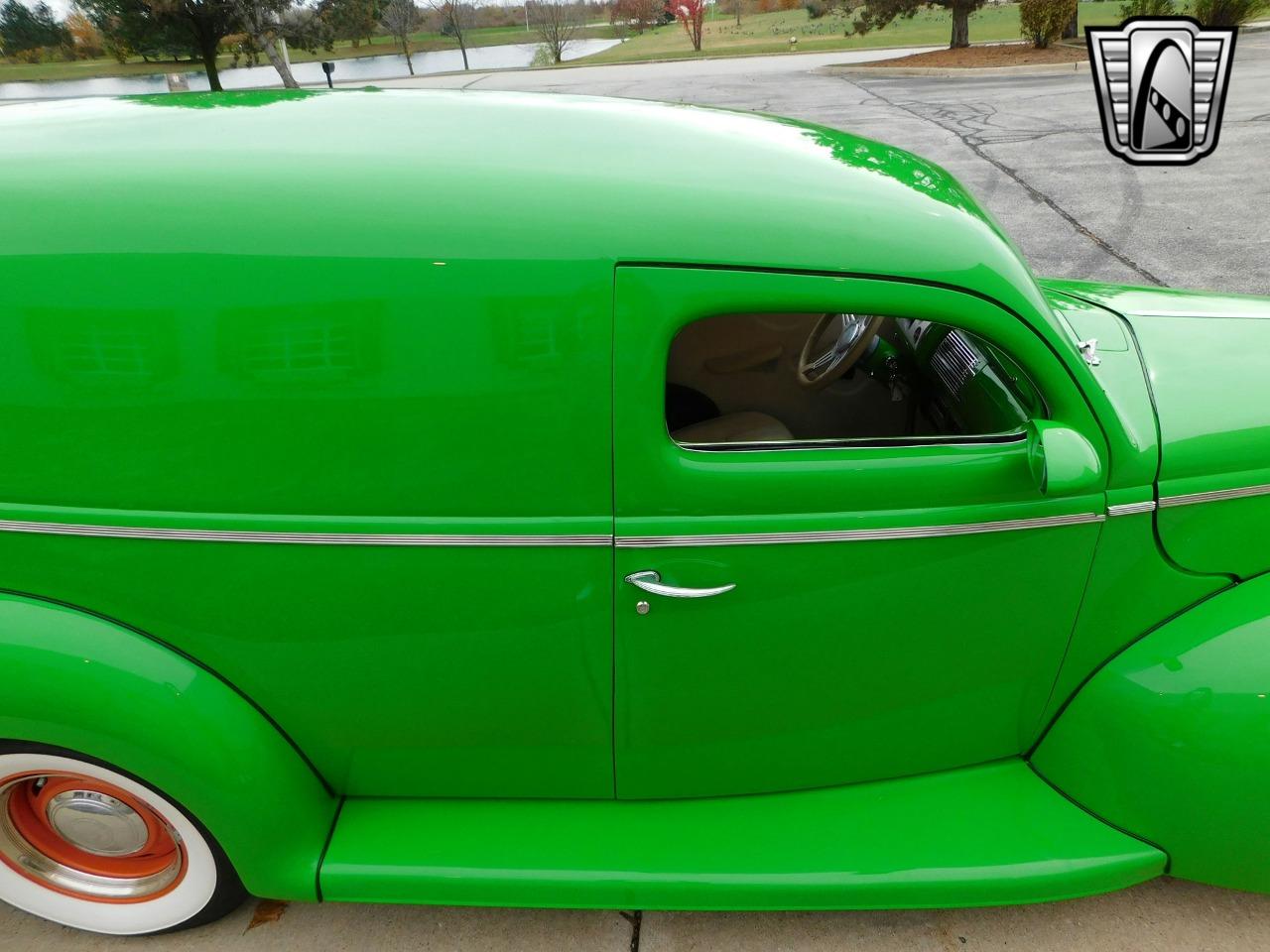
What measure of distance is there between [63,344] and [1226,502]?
2.32m

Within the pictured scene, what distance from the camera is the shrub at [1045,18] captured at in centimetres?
2034

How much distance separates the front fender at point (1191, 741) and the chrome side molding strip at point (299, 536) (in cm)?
120

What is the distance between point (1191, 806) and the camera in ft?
5.89

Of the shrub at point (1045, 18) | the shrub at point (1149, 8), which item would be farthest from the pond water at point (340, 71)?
the shrub at point (1149, 8)

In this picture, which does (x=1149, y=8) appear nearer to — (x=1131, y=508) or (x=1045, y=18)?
(x=1045, y=18)

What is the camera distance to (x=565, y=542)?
5.26 ft

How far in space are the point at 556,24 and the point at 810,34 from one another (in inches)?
475

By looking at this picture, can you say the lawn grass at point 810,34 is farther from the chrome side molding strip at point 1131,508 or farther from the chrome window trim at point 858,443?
the chrome window trim at point 858,443

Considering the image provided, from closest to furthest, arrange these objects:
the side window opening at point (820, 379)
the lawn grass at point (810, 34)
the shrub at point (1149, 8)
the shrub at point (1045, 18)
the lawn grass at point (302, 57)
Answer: the side window opening at point (820, 379)
the shrub at point (1149, 8)
the shrub at point (1045, 18)
the lawn grass at point (302, 57)
the lawn grass at point (810, 34)

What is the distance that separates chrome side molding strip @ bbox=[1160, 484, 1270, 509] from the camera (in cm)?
179

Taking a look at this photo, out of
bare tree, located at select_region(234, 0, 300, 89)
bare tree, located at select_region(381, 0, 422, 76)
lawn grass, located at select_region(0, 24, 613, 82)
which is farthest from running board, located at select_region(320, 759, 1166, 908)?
bare tree, located at select_region(381, 0, 422, 76)

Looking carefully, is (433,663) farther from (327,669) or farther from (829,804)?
(829,804)

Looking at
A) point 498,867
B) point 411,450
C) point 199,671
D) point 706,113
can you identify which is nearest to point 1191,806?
point 498,867

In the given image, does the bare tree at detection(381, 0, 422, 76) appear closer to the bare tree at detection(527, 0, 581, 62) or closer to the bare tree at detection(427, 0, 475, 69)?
the bare tree at detection(427, 0, 475, 69)
